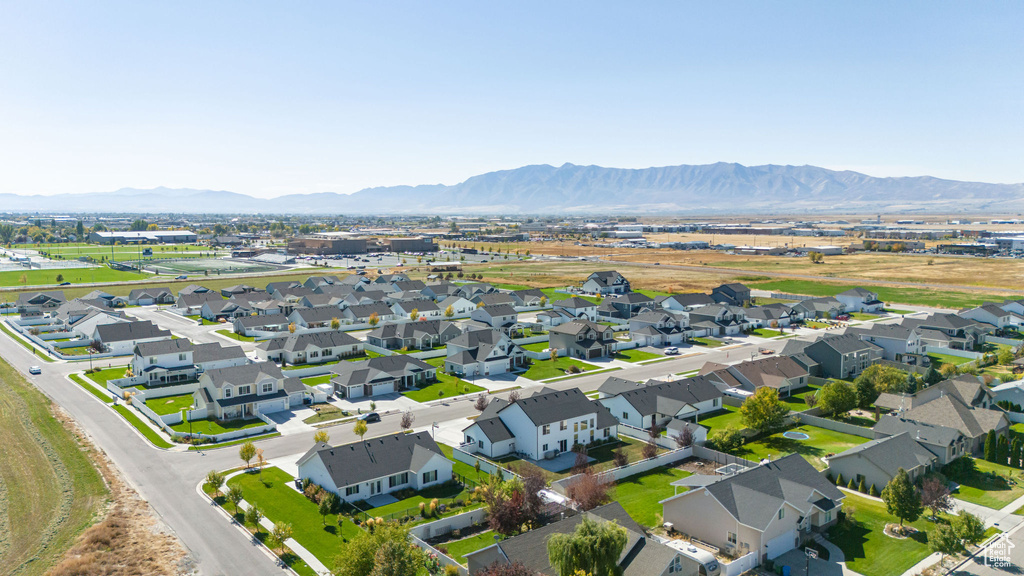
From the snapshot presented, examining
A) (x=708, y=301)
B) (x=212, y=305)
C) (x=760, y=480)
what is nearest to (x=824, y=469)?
(x=760, y=480)

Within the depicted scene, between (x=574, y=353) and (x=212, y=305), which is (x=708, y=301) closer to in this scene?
(x=574, y=353)

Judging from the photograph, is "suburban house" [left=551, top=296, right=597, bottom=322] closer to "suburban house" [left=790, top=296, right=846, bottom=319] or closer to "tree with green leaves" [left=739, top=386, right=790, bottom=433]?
"suburban house" [left=790, top=296, right=846, bottom=319]

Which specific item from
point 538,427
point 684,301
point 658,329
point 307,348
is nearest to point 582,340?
point 658,329

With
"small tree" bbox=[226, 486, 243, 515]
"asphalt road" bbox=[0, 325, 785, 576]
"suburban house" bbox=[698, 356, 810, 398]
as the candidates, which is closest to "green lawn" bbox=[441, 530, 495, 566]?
"asphalt road" bbox=[0, 325, 785, 576]

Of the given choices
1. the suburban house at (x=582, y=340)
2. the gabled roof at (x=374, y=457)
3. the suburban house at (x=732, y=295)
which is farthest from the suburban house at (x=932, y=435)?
the suburban house at (x=732, y=295)

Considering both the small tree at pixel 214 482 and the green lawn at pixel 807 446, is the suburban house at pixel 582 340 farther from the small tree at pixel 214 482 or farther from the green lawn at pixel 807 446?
the small tree at pixel 214 482
